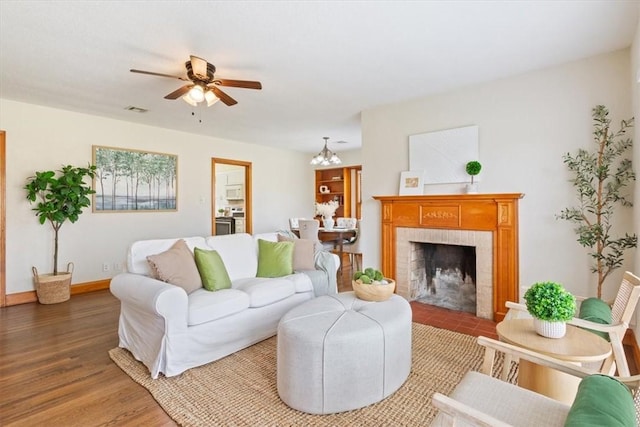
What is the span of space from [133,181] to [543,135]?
539cm

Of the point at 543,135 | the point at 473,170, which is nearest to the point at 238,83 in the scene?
the point at 473,170

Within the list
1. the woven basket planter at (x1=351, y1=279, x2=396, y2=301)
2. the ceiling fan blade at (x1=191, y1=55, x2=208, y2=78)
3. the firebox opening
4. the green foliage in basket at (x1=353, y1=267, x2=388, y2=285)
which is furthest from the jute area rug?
the ceiling fan blade at (x1=191, y1=55, x2=208, y2=78)

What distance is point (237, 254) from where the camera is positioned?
11.0 ft

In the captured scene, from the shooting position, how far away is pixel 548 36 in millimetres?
2541

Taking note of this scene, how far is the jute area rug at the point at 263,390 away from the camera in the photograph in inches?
71.1

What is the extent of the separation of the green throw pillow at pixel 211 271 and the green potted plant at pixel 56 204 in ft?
7.78

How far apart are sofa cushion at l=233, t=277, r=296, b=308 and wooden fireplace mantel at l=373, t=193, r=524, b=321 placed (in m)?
1.63

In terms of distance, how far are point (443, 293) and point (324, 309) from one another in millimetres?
2480

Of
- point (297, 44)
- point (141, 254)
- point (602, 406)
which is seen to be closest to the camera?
point (602, 406)

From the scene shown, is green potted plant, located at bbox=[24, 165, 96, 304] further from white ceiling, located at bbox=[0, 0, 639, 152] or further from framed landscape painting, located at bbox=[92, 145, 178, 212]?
white ceiling, located at bbox=[0, 0, 639, 152]

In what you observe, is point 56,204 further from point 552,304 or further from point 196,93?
point 552,304

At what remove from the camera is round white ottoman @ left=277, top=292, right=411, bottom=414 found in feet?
5.99

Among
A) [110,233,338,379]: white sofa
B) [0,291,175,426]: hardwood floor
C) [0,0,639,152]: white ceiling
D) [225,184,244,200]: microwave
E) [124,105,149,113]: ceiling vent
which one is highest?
[124,105,149,113]: ceiling vent

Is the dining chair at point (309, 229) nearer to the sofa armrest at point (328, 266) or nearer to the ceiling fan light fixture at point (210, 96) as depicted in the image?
the sofa armrest at point (328, 266)
